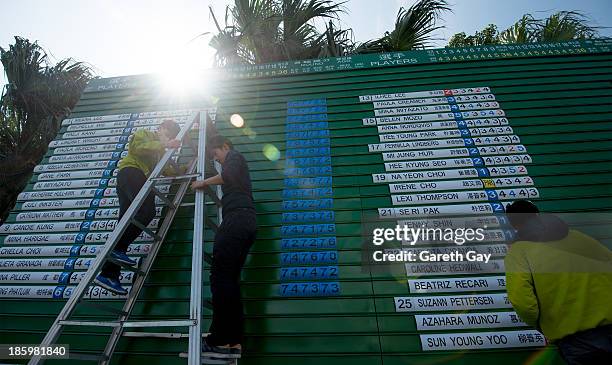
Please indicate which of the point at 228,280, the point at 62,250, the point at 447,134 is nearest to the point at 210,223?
the point at 228,280

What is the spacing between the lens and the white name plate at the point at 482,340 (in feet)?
10.5

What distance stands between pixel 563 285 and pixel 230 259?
2.50 metres

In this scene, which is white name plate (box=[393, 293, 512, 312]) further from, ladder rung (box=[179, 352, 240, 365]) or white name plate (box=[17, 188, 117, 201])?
white name plate (box=[17, 188, 117, 201])

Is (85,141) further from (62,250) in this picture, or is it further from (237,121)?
(237,121)

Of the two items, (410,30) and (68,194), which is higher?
(410,30)

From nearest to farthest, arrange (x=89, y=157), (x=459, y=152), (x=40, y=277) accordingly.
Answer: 1. (x=40, y=277)
2. (x=459, y=152)
3. (x=89, y=157)

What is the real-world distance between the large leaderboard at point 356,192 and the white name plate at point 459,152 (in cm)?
3

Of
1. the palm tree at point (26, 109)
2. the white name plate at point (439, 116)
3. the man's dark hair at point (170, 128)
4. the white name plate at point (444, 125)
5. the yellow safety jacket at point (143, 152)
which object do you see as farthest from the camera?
the palm tree at point (26, 109)

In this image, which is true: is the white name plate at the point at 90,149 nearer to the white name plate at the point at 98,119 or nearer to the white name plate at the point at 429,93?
the white name plate at the point at 98,119

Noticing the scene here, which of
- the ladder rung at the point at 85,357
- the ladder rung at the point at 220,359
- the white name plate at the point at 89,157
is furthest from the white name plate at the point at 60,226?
the ladder rung at the point at 220,359

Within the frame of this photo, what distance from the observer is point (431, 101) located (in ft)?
18.2

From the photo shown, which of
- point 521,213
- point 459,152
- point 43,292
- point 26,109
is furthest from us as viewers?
point 26,109

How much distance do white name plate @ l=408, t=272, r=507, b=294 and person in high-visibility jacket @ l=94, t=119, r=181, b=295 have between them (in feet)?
10.7

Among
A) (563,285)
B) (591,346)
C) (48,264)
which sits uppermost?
(48,264)
